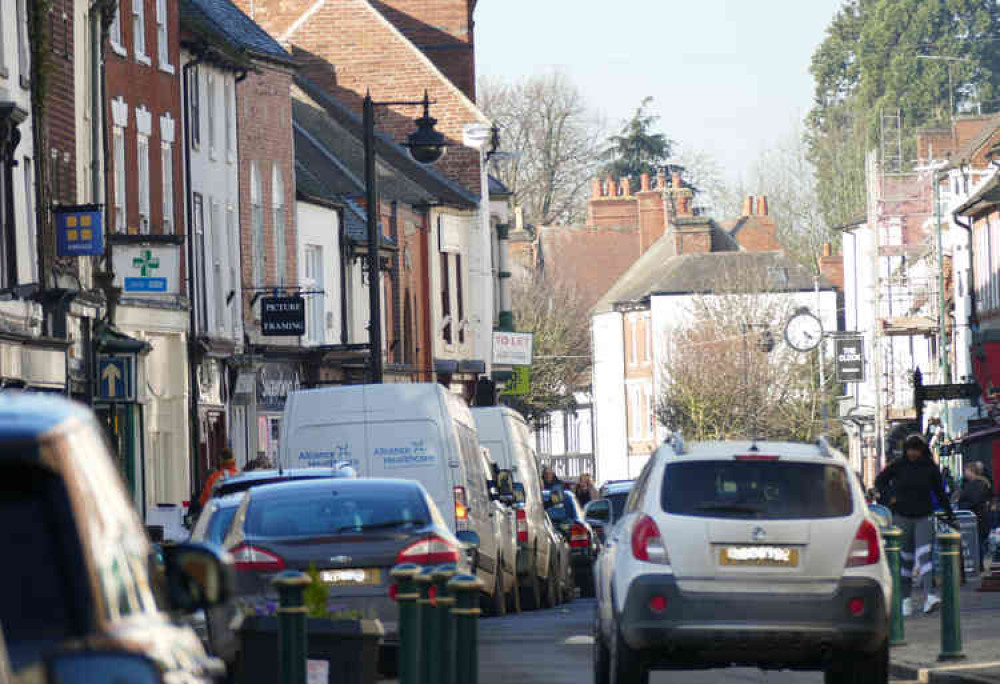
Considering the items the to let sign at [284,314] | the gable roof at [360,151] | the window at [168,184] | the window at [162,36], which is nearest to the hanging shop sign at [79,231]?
the window at [168,184]

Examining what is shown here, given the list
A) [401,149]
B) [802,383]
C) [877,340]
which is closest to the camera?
[401,149]

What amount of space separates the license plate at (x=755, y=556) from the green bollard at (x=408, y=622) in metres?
2.64

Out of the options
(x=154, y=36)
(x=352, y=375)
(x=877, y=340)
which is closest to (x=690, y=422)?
(x=877, y=340)

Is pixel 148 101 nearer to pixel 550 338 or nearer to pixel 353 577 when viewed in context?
pixel 353 577

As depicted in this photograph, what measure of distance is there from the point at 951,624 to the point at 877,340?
203 ft

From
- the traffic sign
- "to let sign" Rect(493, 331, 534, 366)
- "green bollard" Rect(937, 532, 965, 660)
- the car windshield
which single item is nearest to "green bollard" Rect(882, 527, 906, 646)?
"green bollard" Rect(937, 532, 965, 660)

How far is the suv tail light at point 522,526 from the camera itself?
87.5 feet

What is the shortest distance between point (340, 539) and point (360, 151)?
45.2m

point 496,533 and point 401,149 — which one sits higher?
point 401,149

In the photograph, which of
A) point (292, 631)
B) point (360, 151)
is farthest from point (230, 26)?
point (292, 631)

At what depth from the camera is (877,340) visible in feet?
256

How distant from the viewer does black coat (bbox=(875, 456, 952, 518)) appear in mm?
22625

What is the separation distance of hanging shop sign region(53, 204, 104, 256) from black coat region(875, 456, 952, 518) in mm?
12303

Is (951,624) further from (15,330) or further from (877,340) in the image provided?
(877,340)
